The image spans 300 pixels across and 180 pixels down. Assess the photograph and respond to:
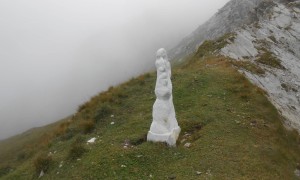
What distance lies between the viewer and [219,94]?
27375mm

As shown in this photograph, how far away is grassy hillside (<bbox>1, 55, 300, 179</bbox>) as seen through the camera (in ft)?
61.9

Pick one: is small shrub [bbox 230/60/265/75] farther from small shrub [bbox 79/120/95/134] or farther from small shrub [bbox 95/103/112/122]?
small shrub [bbox 79/120/95/134]

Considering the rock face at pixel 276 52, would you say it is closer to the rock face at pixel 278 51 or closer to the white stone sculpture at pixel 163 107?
the rock face at pixel 278 51

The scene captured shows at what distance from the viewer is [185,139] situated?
70.1 ft

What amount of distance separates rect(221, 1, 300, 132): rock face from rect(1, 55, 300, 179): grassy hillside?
271 cm

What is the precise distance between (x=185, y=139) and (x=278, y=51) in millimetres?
22530

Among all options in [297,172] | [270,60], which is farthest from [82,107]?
[270,60]

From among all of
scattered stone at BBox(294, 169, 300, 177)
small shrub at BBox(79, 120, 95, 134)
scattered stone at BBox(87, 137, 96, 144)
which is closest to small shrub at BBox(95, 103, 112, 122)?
small shrub at BBox(79, 120, 95, 134)

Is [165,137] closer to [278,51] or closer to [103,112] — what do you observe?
[103,112]

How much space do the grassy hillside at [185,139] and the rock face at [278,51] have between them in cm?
271

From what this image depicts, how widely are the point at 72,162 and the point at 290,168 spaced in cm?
1045

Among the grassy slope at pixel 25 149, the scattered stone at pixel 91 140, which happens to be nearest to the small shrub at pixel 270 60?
the grassy slope at pixel 25 149

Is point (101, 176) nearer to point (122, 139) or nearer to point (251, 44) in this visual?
point (122, 139)

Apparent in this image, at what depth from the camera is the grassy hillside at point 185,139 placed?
18875 millimetres
